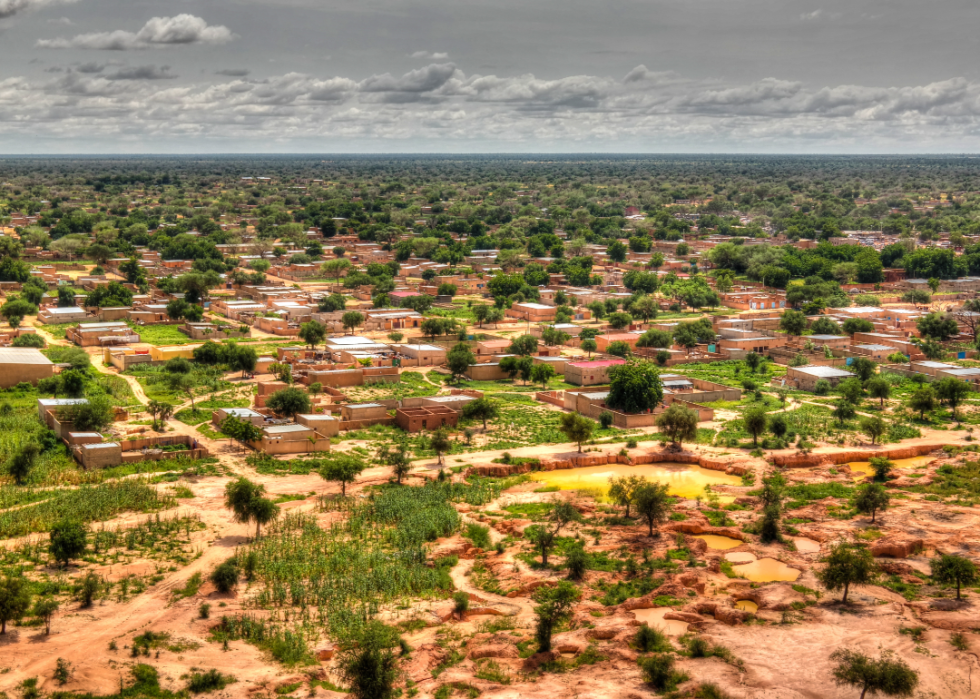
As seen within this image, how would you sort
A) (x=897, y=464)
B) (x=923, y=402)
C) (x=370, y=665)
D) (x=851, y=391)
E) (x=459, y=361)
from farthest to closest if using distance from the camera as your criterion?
(x=459, y=361) < (x=851, y=391) < (x=923, y=402) < (x=897, y=464) < (x=370, y=665)

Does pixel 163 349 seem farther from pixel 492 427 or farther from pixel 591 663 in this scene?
pixel 591 663

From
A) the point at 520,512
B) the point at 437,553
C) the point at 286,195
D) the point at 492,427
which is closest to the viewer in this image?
the point at 437,553

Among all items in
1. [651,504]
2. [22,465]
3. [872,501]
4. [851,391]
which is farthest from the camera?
[851,391]

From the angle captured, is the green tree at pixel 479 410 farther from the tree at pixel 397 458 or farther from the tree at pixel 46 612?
the tree at pixel 46 612

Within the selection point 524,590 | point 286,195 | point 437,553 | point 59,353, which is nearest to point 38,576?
point 437,553

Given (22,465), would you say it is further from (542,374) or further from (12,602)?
(542,374)

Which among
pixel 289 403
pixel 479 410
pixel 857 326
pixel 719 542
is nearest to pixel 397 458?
pixel 479 410
